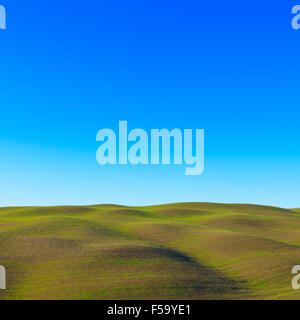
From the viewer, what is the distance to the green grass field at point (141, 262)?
30875 millimetres

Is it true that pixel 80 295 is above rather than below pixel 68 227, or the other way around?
below

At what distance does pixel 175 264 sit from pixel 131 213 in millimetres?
47318

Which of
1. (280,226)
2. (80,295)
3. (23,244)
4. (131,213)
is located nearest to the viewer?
(80,295)

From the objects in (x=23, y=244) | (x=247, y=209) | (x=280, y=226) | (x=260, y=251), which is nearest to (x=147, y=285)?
(x=260, y=251)

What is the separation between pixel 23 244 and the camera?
46188mm

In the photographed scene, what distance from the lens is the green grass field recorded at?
30875mm

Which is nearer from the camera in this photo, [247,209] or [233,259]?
[233,259]

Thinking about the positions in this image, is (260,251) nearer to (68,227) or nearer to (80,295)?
(80,295)

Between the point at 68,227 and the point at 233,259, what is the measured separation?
2764cm

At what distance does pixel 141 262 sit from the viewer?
125 ft
